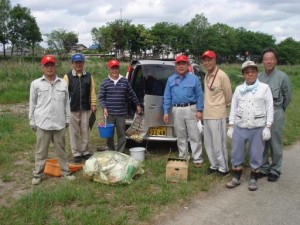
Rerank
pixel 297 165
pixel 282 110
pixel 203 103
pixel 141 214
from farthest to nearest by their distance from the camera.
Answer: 1. pixel 297 165
2. pixel 203 103
3. pixel 282 110
4. pixel 141 214

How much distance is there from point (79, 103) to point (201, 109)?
7.27ft

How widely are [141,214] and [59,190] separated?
4.47 feet

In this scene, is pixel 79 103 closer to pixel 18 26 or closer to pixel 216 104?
pixel 216 104

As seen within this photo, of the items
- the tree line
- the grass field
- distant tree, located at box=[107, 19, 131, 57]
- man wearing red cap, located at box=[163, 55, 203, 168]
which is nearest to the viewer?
the grass field

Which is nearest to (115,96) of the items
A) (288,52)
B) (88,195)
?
(88,195)

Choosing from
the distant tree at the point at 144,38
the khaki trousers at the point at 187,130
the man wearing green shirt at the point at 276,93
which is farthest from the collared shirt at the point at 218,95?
the distant tree at the point at 144,38

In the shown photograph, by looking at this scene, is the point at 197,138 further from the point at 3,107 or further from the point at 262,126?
the point at 3,107

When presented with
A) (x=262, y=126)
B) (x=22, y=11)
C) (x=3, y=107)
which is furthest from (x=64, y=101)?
(x=22, y=11)

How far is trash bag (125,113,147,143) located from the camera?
6590 millimetres

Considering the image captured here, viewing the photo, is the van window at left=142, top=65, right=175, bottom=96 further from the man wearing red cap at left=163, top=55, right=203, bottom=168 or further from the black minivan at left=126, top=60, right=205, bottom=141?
the man wearing red cap at left=163, top=55, right=203, bottom=168

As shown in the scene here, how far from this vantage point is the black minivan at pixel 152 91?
6.56m

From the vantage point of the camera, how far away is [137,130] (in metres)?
6.62

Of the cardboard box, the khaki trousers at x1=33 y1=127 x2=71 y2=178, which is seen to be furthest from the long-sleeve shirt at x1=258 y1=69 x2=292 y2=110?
the khaki trousers at x1=33 y1=127 x2=71 y2=178

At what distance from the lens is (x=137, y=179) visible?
5602 millimetres
